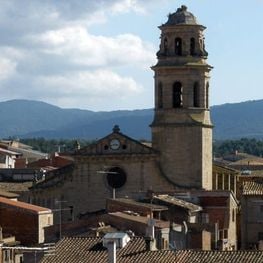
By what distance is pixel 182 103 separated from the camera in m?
76.1

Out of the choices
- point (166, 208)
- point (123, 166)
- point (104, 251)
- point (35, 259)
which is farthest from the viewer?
point (123, 166)

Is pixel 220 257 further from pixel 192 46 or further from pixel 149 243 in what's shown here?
pixel 192 46

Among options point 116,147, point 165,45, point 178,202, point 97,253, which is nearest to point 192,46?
point 165,45

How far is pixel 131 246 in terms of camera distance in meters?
37.5

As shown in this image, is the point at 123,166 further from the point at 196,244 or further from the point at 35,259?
the point at 35,259

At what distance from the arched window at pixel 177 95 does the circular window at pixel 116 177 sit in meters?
4.76

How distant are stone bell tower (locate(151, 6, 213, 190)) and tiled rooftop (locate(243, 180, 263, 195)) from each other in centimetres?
356

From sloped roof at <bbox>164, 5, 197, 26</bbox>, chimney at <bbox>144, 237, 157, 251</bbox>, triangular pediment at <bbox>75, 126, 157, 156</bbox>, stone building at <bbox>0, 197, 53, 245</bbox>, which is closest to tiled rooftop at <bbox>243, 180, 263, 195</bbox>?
triangular pediment at <bbox>75, 126, 157, 156</bbox>

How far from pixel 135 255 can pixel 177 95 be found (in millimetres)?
40521

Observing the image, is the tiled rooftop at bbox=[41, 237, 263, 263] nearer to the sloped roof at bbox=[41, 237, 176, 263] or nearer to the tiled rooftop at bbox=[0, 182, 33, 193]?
the sloped roof at bbox=[41, 237, 176, 263]

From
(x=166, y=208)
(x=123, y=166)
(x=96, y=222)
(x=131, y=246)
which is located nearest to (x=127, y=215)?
(x=96, y=222)

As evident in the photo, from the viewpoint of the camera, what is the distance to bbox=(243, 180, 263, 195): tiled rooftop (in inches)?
2785

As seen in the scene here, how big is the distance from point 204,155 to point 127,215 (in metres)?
24.6

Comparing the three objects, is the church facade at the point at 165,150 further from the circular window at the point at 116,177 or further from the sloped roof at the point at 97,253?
the sloped roof at the point at 97,253
